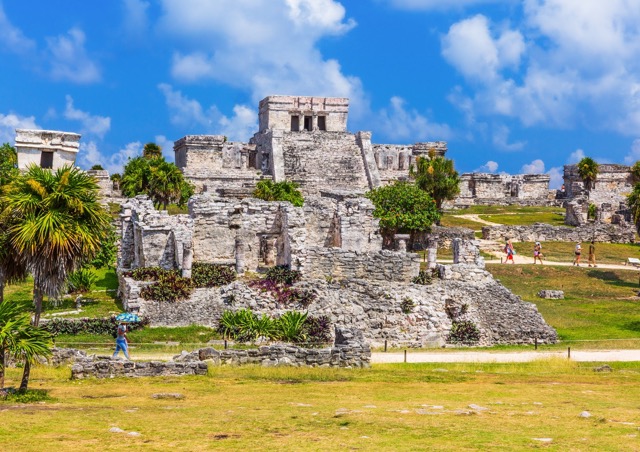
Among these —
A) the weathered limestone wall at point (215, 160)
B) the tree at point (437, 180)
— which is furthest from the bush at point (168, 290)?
the weathered limestone wall at point (215, 160)

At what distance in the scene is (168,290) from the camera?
33.7 meters

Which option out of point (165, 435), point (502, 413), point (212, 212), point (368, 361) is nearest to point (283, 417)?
point (165, 435)

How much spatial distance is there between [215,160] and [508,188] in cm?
3242

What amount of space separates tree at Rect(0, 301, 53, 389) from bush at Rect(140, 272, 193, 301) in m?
12.4

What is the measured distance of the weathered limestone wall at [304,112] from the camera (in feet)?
291

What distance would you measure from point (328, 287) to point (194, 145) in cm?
5117

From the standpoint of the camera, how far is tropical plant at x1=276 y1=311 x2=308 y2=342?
31.0 m

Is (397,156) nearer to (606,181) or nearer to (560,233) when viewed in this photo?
(606,181)

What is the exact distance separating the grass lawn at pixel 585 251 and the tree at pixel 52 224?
3410 cm

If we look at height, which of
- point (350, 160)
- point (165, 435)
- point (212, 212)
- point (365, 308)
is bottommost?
point (165, 435)

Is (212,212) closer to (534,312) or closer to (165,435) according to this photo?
(534,312)

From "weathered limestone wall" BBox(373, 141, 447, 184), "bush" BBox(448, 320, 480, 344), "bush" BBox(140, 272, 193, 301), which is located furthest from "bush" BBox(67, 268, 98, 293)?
"weathered limestone wall" BBox(373, 141, 447, 184)

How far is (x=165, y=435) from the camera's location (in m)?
16.1

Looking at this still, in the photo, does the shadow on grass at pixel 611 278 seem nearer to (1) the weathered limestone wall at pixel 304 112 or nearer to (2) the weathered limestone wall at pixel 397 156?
(2) the weathered limestone wall at pixel 397 156
